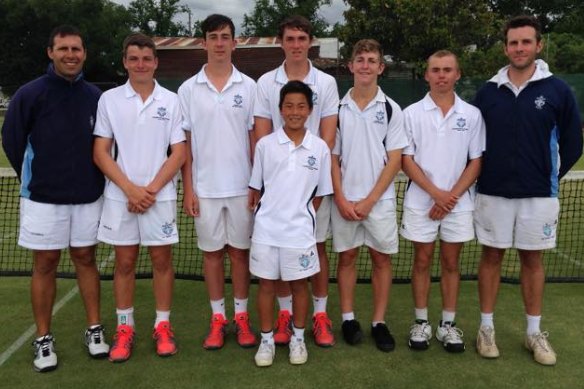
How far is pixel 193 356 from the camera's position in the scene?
368cm

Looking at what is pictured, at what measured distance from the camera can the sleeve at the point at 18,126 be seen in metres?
3.36

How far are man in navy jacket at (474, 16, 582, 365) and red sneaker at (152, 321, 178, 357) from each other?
2.05 m

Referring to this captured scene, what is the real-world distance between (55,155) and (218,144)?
3.27 ft

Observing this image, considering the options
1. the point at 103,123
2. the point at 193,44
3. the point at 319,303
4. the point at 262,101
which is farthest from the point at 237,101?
the point at 193,44

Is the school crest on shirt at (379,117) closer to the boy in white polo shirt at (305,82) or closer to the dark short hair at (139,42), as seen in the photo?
the boy in white polo shirt at (305,82)

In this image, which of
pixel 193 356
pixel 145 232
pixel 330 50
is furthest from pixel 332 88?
pixel 330 50

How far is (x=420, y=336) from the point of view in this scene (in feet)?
12.3

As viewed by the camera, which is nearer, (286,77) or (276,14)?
(286,77)

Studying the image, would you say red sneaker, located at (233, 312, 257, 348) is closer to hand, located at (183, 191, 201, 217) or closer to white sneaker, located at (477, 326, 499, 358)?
hand, located at (183, 191, 201, 217)

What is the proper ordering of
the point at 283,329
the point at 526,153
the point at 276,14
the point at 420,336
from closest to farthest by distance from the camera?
the point at 526,153, the point at 420,336, the point at 283,329, the point at 276,14

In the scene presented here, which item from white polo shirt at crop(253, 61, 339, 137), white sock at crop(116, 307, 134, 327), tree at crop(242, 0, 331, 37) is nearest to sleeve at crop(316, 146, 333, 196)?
white polo shirt at crop(253, 61, 339, 137)

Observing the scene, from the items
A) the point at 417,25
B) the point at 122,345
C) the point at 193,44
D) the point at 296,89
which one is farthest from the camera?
the point at 193,44

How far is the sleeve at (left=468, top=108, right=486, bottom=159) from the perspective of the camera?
11.7ft

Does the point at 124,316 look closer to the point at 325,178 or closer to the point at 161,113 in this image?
the point at 161,113
